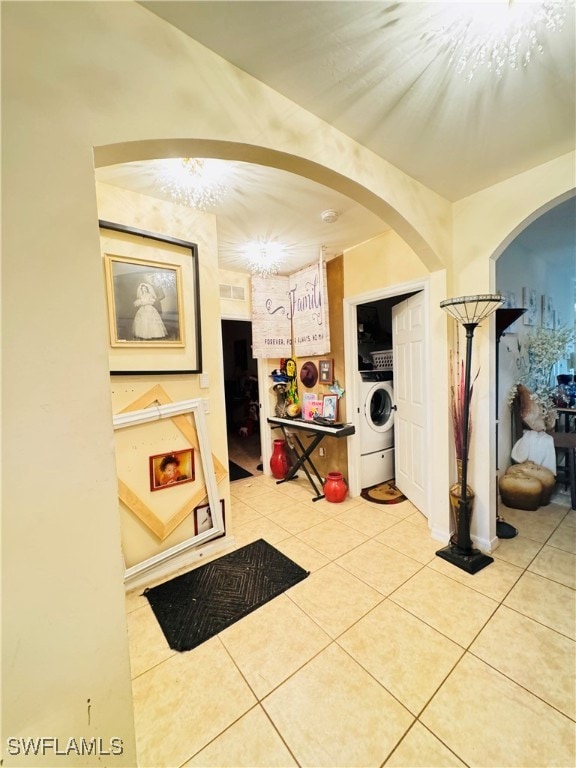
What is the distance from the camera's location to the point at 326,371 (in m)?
3.34

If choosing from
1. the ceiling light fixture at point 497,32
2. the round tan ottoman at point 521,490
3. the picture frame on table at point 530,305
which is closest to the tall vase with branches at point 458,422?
the round tan ottoman at point 521,490

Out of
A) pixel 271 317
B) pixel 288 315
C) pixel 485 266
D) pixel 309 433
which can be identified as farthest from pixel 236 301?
pixel 485 266

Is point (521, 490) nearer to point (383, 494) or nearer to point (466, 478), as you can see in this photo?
point (466, 478)

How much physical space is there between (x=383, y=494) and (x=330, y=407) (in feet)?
3.67

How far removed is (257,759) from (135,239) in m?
2.71

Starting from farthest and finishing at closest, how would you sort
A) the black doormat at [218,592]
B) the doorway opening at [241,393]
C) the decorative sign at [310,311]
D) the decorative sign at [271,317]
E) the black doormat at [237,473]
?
the doorway opening at [241,393]
the black doormat at [237,473]
the decorative sign at [271,317]
the decorative sign at [310,311]
the black doormat at [218,592]

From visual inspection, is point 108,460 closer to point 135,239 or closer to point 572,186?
point 135,239

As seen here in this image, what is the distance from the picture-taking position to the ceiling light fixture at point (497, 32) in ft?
3.22

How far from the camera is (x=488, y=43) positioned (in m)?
1.09

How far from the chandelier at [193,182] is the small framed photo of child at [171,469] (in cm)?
183

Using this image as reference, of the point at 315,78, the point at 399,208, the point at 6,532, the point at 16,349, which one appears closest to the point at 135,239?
the point at 315,78

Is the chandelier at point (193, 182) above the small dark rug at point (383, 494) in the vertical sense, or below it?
above

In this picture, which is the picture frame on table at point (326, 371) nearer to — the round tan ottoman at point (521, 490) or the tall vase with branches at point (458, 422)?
the tall vase with branches at point (458, 422)

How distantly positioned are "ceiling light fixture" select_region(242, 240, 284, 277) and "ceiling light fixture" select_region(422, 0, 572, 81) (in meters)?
1.86
